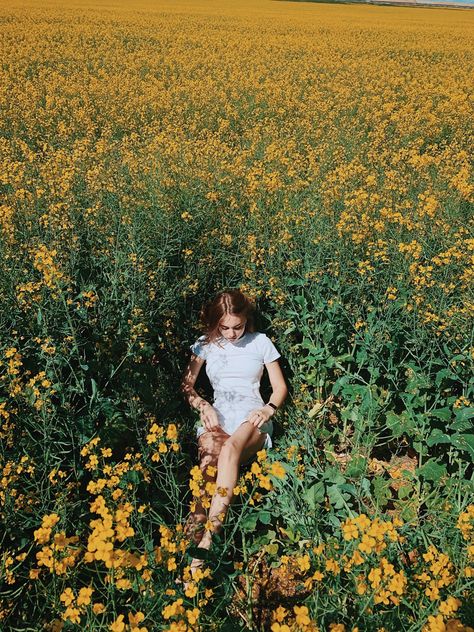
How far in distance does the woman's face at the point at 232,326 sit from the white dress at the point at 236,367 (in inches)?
3.8

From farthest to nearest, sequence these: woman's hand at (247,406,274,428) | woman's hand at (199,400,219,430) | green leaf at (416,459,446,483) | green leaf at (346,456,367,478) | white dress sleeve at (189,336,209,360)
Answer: white dress sleeve at (189,336,209,360)
woman's hand at (199,400,219,430)
woman's hand at (247,406,274,428)
green leaf at (346,456,367,478)
green leaf at (416,459,446,483)

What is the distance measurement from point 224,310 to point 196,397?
0.60m

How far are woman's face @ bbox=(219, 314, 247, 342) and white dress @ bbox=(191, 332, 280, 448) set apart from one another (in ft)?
0.31

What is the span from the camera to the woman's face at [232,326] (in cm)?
348

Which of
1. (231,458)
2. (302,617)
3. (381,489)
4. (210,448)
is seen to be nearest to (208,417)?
(210,448)

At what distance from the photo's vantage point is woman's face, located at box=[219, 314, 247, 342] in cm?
348

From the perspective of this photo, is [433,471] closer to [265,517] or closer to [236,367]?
[265,517]

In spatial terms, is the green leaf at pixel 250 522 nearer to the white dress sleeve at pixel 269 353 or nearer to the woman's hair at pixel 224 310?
the white dress sleeve at pixel 269 353

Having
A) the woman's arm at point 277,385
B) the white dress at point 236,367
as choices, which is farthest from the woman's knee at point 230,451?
the woman's arm at point 277,385

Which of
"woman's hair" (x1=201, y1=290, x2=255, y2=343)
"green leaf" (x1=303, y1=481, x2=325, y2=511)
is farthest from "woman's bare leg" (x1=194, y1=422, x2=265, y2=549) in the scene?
"woman's hair" (x1=201, y1=290, x2=255, y2=343)

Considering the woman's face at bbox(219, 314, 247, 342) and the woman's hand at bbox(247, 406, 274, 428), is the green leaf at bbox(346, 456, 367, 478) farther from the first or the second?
the woman's face at bbox(219, 314, 247, 342)

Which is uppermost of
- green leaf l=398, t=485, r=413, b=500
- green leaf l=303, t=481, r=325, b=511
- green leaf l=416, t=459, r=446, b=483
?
green leaf l=416, t=459, r=446, b=483

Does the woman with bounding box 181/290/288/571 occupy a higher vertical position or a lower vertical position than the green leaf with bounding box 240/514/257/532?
higher

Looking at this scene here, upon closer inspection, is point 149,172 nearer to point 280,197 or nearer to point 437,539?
point 280,197
